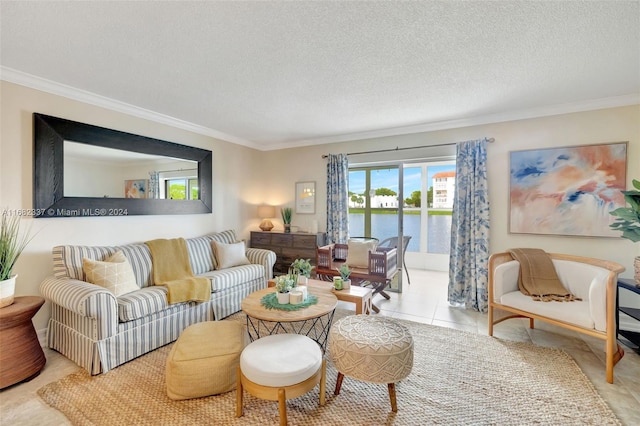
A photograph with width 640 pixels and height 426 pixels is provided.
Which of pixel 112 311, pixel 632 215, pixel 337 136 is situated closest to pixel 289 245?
pixel 337 136

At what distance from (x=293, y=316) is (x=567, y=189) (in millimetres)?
3492

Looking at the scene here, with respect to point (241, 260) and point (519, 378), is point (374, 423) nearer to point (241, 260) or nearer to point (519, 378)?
point (519, 378)

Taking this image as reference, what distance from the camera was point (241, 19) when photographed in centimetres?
180

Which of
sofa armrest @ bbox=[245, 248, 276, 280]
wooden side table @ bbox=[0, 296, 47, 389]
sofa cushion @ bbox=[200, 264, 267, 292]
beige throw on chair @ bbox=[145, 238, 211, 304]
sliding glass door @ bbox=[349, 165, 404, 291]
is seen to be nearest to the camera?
wooden side table @ bbox=[0, 296, 47, 389]

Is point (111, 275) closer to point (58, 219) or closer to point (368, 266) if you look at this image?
point (58, 219)

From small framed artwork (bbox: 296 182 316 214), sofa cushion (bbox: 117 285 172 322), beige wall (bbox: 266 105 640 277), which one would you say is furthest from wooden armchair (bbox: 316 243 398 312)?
sofa cushion (bbox: 117 285 172 322)

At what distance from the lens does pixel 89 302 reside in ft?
7.13

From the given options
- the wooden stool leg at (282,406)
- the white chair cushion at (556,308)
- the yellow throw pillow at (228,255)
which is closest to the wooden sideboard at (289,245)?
the yellow throw pillow at (228,255)

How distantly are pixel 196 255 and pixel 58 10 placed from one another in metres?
2.71

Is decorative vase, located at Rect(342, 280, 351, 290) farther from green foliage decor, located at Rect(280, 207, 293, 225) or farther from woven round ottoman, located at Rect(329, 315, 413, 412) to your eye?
green foliage decor, located at Rect(280, 207, 293, 225)

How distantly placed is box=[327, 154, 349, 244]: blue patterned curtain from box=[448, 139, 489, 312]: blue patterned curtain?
1.66 m

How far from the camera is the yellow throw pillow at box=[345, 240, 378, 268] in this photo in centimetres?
398

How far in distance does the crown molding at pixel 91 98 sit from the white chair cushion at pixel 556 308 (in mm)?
4519

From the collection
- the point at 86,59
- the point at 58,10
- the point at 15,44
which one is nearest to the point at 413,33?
the point at 58,10
